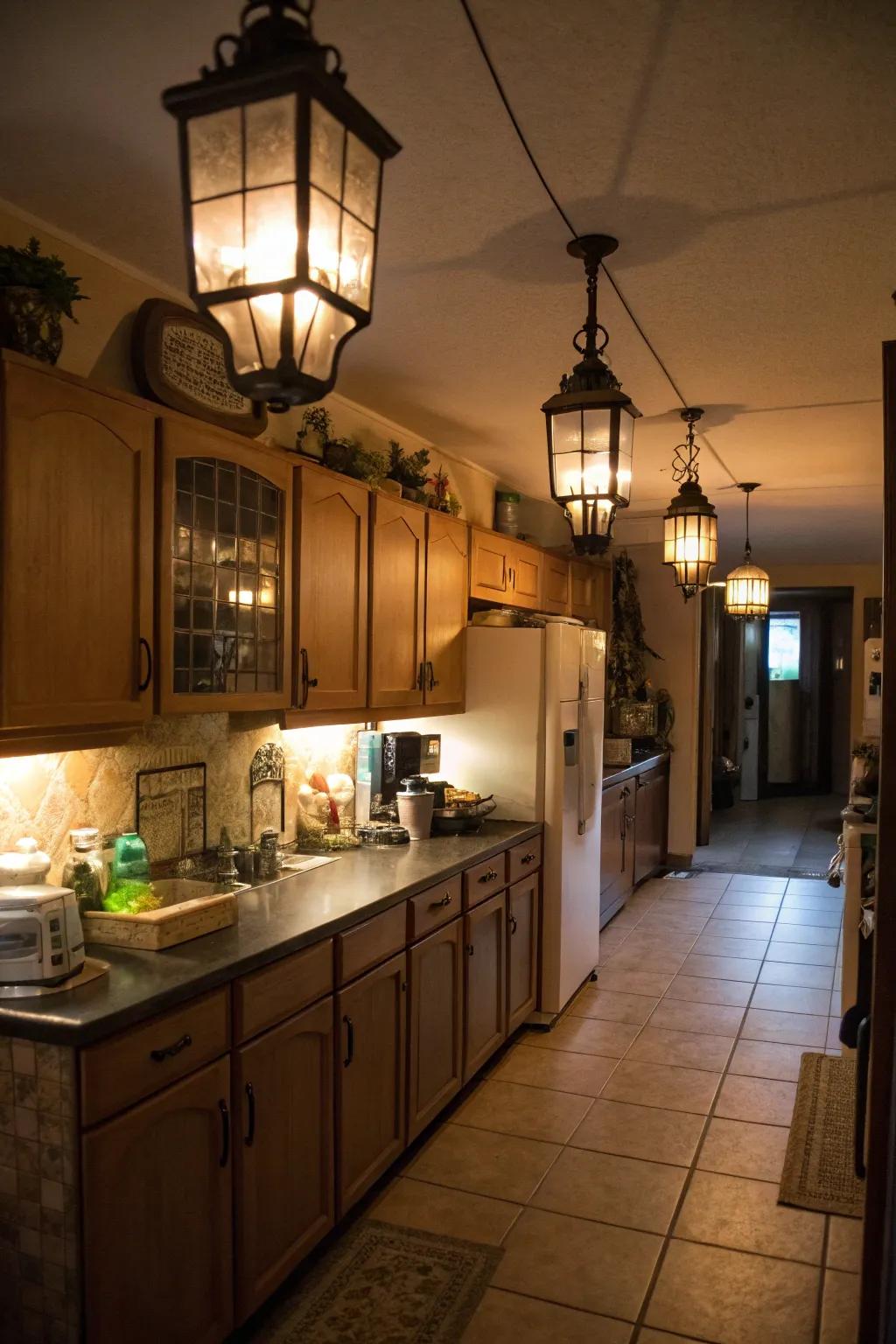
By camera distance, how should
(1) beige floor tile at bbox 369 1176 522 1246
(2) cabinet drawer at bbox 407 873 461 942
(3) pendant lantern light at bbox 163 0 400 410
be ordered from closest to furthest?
1. (3) pendant lantern light at bbox 163 0 400 410
2. (1) beige floor tile at bbox 369 1176 522 1246
3. (2) cabinet drawer at bbox 407 873 461 942

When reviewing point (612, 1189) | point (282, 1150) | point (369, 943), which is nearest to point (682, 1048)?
point (612, 1189)

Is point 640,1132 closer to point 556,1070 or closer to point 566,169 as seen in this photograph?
point 556,1070

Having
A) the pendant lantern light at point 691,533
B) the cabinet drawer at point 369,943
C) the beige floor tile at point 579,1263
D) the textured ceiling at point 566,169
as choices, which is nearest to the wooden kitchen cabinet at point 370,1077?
the cabinet drawer at point 369,943

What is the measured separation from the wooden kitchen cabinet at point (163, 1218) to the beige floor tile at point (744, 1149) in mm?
1680

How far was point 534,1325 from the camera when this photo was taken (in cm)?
233

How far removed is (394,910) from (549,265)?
1.89 m

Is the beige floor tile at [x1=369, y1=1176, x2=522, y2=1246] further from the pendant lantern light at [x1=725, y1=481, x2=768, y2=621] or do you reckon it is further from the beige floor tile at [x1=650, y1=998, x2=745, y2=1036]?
the pendant lantern light at [x1=725, y1=481, x2=768, y2=621]

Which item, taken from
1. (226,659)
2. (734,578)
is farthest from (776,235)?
(734,578)

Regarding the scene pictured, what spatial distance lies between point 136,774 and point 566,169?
6.34ft

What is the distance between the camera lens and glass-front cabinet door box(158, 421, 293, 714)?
98.2 inches

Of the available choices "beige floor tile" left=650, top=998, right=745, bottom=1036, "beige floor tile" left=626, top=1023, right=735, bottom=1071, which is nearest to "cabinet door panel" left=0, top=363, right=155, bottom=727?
"beige floor tile" left=626, top=1023, right=735, bottom=1071

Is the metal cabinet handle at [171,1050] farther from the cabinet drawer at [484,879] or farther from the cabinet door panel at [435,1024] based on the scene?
the cabinet drawer at [484,879]

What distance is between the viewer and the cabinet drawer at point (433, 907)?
119 inches

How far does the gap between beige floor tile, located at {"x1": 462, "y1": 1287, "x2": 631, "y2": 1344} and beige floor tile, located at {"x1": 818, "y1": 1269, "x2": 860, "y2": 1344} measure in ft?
1.56
